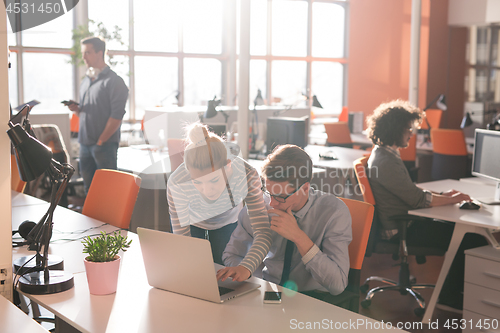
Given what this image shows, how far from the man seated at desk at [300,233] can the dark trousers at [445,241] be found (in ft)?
4.14

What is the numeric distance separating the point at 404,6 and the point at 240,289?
30.0 feet

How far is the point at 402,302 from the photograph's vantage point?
9.72 ft

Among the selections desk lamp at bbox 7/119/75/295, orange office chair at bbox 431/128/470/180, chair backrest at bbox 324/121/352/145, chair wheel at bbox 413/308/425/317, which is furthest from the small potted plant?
chair backrest at bbox 324/121/352/145

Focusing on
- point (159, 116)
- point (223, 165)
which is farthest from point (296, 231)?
point (159, 116)

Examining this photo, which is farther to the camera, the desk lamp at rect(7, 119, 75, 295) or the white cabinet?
the white cabinet

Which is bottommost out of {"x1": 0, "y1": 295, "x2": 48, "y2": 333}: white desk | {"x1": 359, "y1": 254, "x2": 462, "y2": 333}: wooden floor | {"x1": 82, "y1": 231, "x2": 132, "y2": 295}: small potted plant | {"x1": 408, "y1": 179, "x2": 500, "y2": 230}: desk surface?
{"x1": 359, "y1": 254, "x2": 462, "y2": 333}: wooden floor

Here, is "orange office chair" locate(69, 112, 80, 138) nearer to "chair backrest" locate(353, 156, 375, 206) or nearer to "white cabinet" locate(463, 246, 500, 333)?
"chair backrest" locate(353, 156, 375, 206)

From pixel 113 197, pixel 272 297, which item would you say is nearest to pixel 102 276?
pixel 272 297

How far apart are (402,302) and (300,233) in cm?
171

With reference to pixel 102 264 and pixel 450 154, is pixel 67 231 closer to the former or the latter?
pixel 102 264

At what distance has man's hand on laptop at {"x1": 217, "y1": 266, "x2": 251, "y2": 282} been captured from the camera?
1474mm

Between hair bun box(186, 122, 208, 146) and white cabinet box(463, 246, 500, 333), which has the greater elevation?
hair bun box(186, 122, 208, 146)

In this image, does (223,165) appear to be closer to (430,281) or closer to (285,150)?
(285,150)

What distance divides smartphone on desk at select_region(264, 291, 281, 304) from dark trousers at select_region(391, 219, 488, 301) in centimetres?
158
